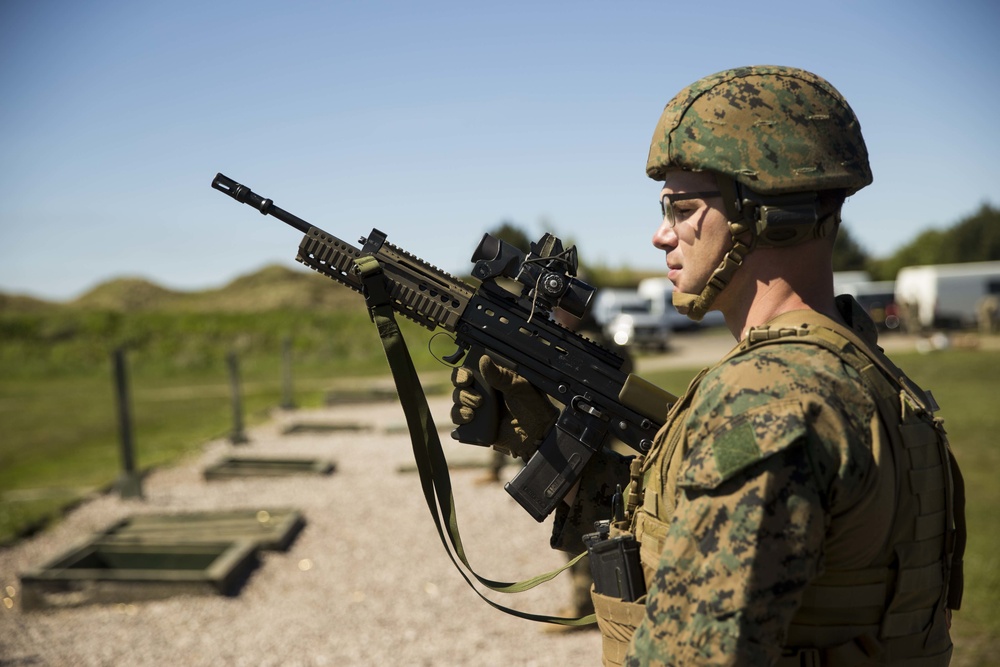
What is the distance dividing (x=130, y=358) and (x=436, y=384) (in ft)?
48.9

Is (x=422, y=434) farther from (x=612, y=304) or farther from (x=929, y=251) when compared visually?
(x=929, y=251)

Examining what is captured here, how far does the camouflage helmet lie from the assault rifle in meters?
1.03

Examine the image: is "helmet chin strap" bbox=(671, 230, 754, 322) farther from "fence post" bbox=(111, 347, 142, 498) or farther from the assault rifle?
"fence post" bbox=(111, 347, 142, 498)

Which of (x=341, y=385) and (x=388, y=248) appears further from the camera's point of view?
(x=341, y=385)

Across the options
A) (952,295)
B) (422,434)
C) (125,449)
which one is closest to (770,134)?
(422,434)

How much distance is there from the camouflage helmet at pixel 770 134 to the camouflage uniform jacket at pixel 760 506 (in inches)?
16.9

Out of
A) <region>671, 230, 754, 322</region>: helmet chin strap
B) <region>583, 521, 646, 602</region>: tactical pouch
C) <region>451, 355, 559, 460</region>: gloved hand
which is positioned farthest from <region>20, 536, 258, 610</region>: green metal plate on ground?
<region>671, 230, 754, 322</region>: helmet chin strap

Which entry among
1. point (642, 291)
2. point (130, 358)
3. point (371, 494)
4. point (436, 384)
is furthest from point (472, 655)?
point (642, 291)

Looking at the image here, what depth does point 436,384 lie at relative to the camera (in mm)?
22422

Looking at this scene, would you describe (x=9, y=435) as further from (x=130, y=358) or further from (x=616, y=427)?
(x=616, y=427)

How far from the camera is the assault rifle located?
2.97 meters

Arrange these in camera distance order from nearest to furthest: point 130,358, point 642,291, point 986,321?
point 130,358
point 986,321
point 642,291

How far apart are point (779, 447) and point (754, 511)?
0.13 meters

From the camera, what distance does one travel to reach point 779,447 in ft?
5.24
